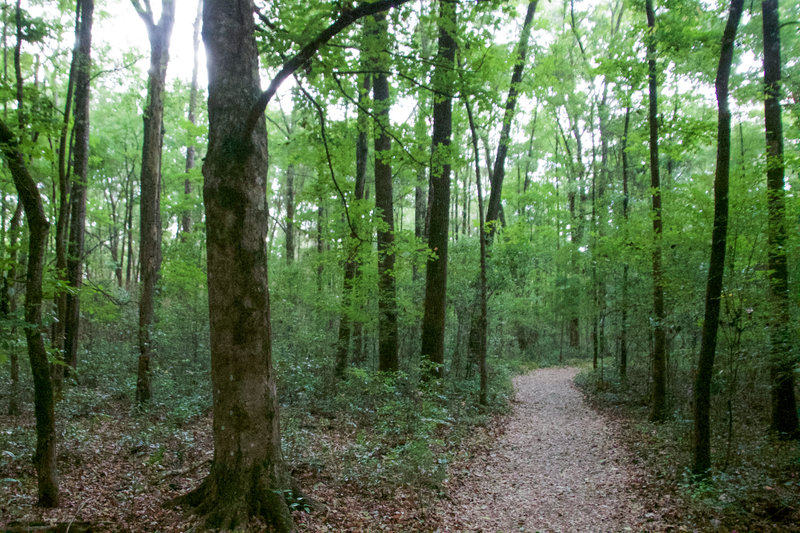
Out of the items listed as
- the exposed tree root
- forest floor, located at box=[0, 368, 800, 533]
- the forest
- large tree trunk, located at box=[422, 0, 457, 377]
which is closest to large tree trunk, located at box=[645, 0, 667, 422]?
the forest

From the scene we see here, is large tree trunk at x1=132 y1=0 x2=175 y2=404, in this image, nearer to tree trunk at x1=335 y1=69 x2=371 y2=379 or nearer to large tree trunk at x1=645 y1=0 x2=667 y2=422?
tree trunk at x1=335 y1=69 x2=371 y2=379

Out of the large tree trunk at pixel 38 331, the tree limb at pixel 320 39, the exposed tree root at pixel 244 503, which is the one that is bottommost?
the exposed tree root at pixel 244 503

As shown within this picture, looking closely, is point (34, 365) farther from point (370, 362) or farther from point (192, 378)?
point (370, 362)

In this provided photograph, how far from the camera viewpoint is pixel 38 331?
373 cm

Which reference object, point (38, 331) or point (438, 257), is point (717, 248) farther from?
point (38, 331)

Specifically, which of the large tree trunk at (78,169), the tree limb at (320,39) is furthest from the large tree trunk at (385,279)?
the tree limb at (320,39)

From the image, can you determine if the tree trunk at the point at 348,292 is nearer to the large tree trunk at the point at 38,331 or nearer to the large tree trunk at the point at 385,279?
the large tree trunk at the point at 385,279

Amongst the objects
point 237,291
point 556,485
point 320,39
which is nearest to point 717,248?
point 556,485

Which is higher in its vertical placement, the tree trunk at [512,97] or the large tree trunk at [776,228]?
the tree trunk at [512,97]

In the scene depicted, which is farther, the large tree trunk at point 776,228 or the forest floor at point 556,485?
the large tree trunk at point 776,228

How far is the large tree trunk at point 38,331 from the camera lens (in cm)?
376

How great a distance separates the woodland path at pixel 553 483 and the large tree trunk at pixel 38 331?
423cm

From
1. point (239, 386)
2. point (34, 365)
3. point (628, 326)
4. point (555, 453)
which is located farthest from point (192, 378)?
point (628, 326)

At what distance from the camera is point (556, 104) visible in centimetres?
1953
